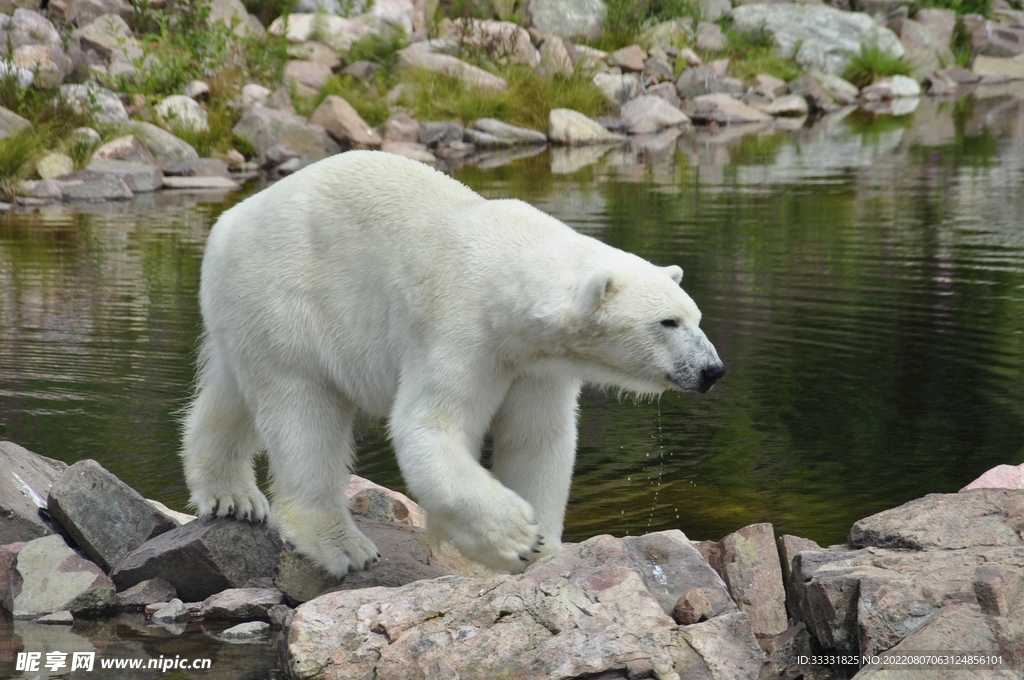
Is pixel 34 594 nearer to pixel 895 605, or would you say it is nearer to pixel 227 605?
pixel 227 605

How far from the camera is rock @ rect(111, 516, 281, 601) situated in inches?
206

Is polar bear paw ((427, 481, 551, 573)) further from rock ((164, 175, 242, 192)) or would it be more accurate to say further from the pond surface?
rock ((164, 175, 242, 192))

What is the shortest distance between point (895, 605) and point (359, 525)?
249 cm

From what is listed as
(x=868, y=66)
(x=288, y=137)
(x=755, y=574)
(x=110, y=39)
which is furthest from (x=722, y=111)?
(x=755, y=574)

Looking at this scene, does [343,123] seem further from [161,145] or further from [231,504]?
[231,504]

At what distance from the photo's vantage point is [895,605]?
3982 mm

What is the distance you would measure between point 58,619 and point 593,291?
2549 mm

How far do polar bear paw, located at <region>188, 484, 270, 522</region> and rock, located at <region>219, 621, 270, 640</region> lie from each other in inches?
22.6

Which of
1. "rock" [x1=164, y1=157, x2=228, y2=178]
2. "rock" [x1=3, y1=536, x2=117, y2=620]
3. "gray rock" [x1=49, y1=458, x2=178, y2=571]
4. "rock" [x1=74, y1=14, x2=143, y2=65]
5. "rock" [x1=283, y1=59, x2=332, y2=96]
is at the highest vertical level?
"rock" [x1=74, y1=14, x2=143, y2=65]

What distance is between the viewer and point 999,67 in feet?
122

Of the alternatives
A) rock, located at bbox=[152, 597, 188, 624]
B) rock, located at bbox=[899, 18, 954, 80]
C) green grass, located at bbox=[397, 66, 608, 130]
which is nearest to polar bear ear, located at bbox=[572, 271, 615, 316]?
rock, located at bbox=[152, 597, 188, 624]

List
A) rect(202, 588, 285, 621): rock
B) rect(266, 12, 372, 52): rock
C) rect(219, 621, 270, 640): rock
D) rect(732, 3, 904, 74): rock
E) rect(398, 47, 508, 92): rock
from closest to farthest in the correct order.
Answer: rect(219, 621, 270, 640): rock < rect(202, 588, 285, 621): rock < rect(398, 47, 508, 92): rock < rect(266, 12, 372, 52): rock < rect(732, 3, 904, 74): rock

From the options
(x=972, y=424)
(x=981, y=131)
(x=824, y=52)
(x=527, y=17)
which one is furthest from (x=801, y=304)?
(x=824, y=52)

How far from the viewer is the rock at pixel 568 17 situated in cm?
3170
